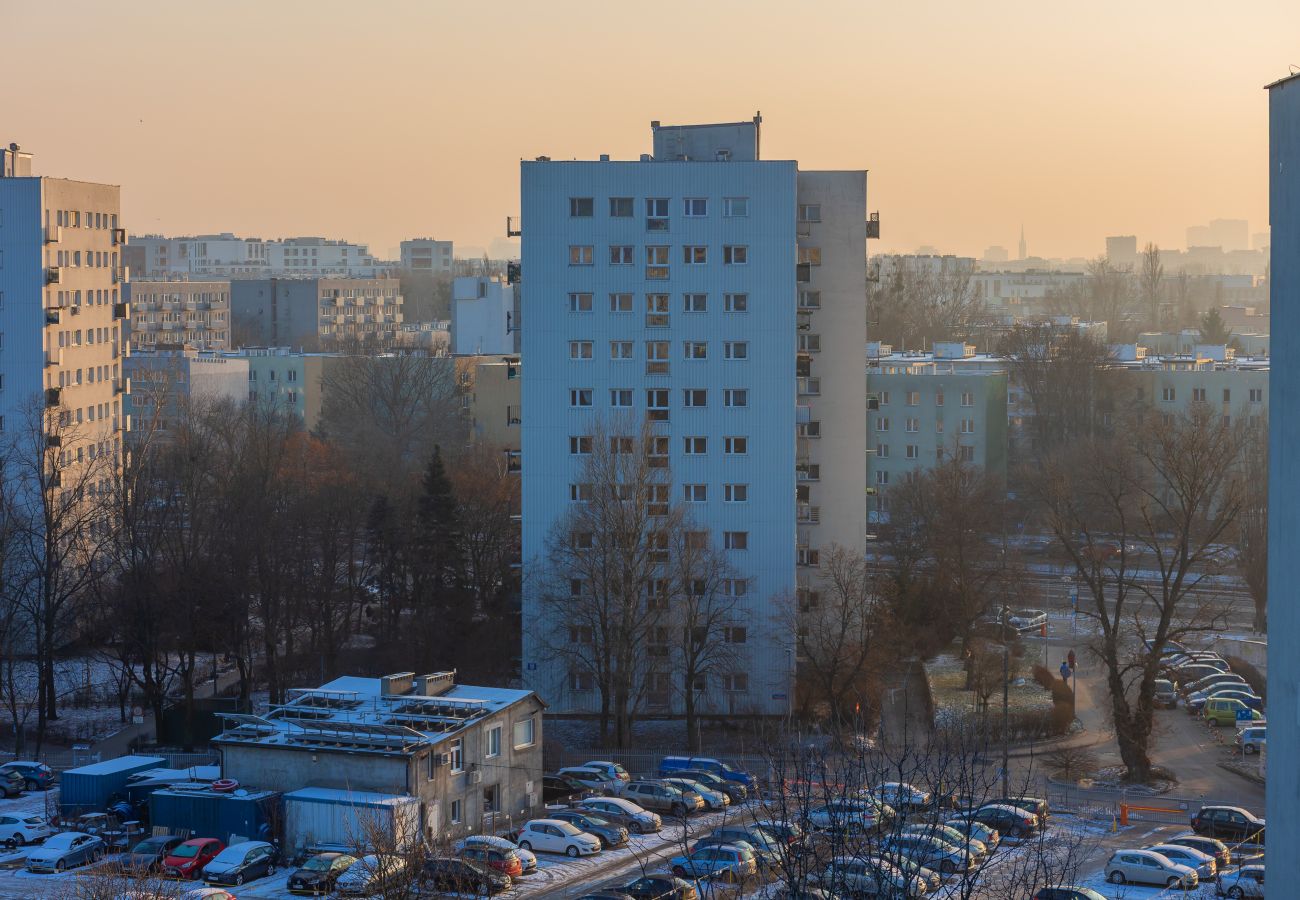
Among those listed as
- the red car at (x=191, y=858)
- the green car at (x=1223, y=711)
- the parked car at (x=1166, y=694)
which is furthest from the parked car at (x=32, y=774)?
the green car at (x=1223, y=711)

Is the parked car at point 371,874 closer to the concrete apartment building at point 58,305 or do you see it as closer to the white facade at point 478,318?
the concrete apartment building at point 58,305

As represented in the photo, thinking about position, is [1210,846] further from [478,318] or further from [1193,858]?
[478,318]

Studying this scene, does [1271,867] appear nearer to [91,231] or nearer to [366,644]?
[366,644]

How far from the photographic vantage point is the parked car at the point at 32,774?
69.3ft

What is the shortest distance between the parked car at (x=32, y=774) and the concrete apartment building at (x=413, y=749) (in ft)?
9.97

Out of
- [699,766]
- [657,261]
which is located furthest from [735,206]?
[699,766]

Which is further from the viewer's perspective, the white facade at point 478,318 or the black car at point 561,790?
the white facade at point 478,318

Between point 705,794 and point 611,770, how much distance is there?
1674 mm

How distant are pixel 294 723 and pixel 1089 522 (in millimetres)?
23537

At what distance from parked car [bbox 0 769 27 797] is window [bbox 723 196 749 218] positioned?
12869 mm

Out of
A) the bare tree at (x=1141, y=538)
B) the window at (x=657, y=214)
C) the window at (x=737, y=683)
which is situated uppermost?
the window at (x=657, y=214)

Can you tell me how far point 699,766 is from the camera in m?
21.3

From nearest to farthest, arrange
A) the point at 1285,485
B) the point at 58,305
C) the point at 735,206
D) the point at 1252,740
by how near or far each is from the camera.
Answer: the point at 1285,485
the point at 1252,740
the point at 735,206
the point at 58,305

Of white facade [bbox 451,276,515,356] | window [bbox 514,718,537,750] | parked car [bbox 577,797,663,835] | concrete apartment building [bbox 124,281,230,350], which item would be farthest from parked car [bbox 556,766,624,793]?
concrete apartment building [bbox 124,281,230,350]
